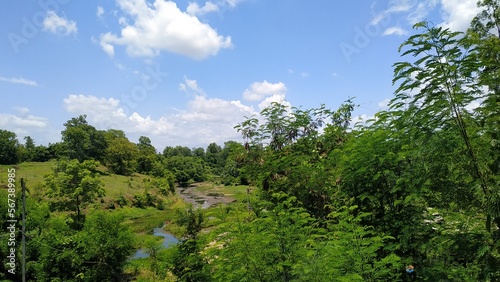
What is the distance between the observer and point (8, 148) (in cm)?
6019

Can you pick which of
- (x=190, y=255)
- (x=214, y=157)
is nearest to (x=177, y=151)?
(x=214, y=157)

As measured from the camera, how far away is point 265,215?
572 cm

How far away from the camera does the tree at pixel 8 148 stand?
2327 inches

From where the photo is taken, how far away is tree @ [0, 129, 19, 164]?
59.1m

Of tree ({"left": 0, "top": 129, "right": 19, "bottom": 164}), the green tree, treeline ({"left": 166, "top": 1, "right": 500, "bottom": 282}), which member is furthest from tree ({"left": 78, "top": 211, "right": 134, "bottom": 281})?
tree ({"left": 0, "top": 129, "right": 19, "bottom": 164})

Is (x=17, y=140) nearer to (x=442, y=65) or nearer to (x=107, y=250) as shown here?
(x=107, y=250)

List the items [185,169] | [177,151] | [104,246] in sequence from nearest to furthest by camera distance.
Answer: [104,246]
[185,169]
[177,151]

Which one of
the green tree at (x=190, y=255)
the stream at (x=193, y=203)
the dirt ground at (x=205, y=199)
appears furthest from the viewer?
the dirt ground at (x=205, y=199)

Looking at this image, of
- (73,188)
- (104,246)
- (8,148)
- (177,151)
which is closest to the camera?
(104,246)

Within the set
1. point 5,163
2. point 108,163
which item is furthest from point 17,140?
point 108,163

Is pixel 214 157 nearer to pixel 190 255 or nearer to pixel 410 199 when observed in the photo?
pixel 190 255

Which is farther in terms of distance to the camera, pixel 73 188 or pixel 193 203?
pixel 193 203

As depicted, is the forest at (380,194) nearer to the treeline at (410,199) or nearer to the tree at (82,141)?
the treeline at (410,199)

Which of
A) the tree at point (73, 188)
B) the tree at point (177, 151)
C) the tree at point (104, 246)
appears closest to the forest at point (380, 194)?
the tree at point (104, 246)
